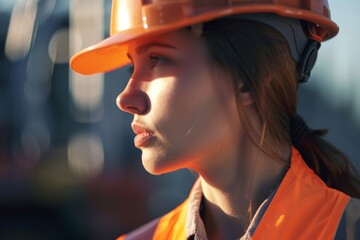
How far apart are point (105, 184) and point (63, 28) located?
69.6 inches

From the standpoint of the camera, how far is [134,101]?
2.04 meters

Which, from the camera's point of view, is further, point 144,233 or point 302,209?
point 144,233

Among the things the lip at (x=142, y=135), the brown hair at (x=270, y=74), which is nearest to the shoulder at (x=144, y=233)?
the lip at (x=142, y=135)

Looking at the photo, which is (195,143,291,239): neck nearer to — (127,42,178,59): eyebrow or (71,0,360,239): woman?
(71,0,360,239): woman

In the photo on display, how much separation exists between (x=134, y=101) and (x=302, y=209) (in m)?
0.61

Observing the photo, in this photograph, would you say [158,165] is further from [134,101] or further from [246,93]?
[246,93]

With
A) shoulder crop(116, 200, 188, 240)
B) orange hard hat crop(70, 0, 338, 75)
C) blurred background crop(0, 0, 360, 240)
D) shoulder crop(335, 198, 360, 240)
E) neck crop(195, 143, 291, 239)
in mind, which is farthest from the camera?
blurred background crop(0, 0, 360, 240)

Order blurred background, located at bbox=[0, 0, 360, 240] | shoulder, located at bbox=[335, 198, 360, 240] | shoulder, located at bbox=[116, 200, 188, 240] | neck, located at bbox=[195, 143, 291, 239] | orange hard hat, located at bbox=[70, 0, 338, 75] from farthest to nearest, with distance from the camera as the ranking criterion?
1. blurred background, located at bbox=[0, 0, 360, 240]
2. shoulder, located at bbox=[116, 200, 188, 240]
3. neck, located at bbox=[195, 143, 291, 239]
4. orange hard hat, located at bbox=[70, 0, 338, 75]
5. shoulder, located at bbox=[335, 198, 360, 240]

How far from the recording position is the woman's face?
203cm

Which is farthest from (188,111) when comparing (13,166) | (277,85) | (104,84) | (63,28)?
(13,166)

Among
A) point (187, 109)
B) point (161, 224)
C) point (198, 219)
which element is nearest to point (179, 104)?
point (187, 109)

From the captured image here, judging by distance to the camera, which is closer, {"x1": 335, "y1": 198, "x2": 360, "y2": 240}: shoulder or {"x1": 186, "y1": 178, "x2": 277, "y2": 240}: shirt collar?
{"x1": 335, "y1": 198, "x2": 360, "y2": 240}: shoulder

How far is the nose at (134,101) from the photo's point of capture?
204 centimetres

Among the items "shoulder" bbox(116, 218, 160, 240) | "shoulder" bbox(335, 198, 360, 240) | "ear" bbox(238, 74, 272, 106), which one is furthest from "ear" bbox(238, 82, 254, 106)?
"shoulder" bbox(116, 218, 160, 240)
